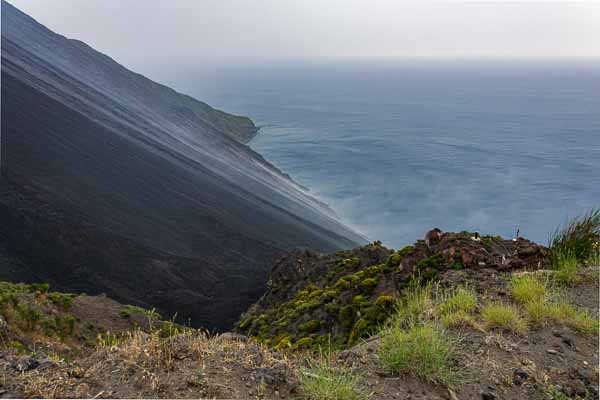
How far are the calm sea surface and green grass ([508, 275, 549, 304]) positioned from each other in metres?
8.43

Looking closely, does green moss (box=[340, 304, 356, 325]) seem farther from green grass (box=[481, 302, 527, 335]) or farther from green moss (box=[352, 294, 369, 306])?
green grass (box=[481, 302, 527, 335])

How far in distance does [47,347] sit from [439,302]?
7.09 metres

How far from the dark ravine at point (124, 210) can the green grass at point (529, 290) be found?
15080mm

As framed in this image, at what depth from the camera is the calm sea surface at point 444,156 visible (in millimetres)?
49500

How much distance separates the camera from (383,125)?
340ft

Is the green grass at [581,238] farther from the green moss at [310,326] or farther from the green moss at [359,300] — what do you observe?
the green moss at [310,326]

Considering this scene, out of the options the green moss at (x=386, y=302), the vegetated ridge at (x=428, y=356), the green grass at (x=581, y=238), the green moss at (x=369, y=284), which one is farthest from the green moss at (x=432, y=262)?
the green grass at (x=581, y=238)

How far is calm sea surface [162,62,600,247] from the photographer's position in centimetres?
4950

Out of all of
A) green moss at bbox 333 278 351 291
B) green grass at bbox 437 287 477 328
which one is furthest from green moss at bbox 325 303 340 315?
green grass at bbox 437 287 477 328

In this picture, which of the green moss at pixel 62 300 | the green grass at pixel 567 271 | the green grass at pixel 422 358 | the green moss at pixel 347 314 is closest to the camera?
the green grass at pixel 422 358

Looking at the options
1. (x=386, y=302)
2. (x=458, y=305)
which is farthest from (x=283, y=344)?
(x=458, y=305)

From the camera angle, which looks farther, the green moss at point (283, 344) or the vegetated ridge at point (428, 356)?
the green moss at point (283, 344)

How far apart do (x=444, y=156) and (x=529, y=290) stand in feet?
243

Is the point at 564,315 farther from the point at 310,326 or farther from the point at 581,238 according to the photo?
the point at 310,326
